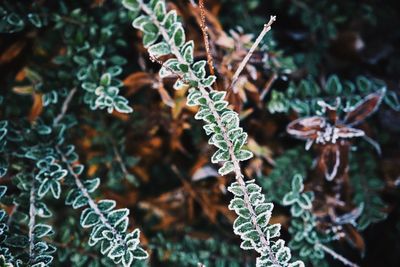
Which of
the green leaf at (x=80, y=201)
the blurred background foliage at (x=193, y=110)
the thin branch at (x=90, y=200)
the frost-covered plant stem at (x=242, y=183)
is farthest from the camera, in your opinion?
the blurred background foliage at (x=193, y=110)

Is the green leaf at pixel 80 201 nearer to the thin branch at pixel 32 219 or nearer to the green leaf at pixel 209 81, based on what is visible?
the thin branch at pixel 32 219

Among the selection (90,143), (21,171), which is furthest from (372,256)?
(21,171)

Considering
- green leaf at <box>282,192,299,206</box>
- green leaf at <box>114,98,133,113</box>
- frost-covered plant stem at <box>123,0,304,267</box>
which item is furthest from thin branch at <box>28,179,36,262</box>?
green leaf at <box>282,192,299,206</box>

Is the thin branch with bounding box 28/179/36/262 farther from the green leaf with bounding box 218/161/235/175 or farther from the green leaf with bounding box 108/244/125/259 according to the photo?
the green leaf with bounding box 218/161/235/175

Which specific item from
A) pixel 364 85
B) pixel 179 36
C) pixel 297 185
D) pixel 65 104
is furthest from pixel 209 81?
pixel 364 85

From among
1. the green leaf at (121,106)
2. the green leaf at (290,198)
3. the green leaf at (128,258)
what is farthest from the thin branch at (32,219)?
the green leaf at (290,198)

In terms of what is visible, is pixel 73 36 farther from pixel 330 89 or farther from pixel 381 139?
pixel 381 139

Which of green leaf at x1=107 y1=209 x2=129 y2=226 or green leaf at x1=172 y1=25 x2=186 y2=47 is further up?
green leaf at x1=172 y1=25 x2=186 y2=47

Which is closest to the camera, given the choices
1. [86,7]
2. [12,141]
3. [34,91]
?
[12,141]
